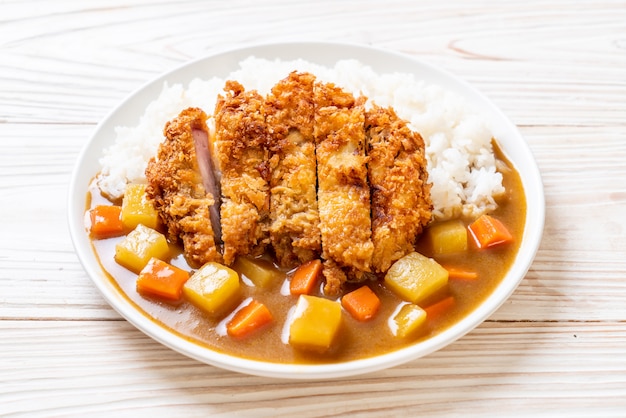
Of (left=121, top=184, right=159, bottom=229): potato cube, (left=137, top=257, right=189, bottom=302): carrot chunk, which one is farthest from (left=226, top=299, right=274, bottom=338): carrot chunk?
(left=121, top=184, right=159, bottom=229): potato cube

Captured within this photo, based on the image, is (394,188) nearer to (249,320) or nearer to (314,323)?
(314,323)

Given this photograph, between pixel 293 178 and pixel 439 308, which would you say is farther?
pixel 293 178

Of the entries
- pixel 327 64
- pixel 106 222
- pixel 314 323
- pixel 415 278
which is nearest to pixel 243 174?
pixel 106 222

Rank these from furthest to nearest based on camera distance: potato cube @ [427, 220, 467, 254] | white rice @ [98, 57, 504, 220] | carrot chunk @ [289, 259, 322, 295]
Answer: white rice @ [98, 57, 504, 220], potato cube @ [427, 220, 467, 254], carrot chunk @ [289, 259, 322, 295]

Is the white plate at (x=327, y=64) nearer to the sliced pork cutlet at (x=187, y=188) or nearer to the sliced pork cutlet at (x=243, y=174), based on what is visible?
the sliced pork cutlet at (x=187, y=188)

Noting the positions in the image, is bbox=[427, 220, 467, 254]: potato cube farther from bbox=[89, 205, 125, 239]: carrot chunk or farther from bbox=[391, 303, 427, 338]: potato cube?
bbox=[89, 205, 125, 239]: carrot chunk

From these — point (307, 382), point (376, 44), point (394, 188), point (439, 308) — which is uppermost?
point (376, 44)
